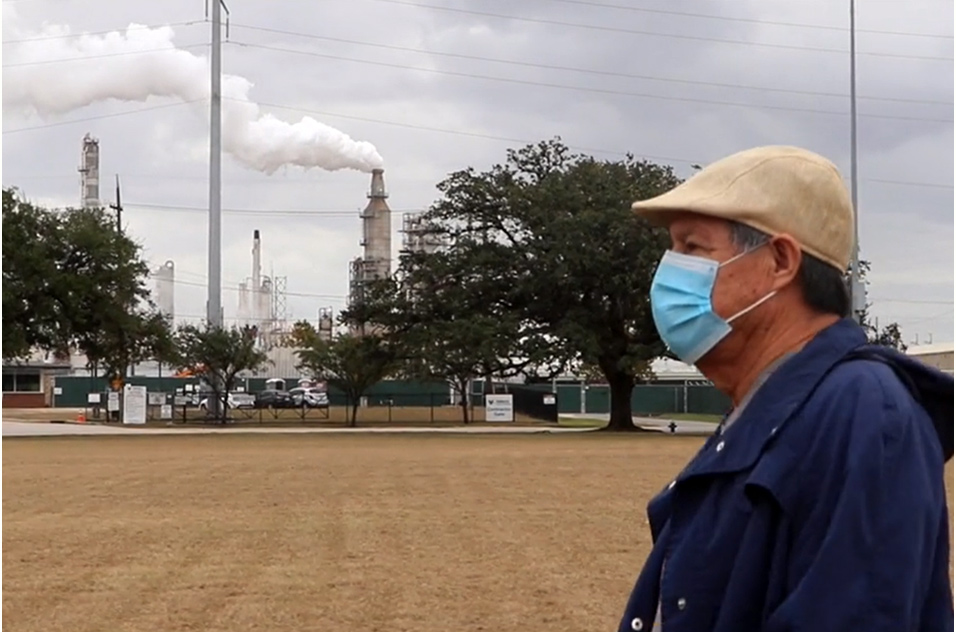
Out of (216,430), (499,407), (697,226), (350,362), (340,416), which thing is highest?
(350,362)

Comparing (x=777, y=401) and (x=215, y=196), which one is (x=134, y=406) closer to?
(x=215, y=196)

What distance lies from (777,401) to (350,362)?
53575mm

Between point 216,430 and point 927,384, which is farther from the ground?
point 927,384

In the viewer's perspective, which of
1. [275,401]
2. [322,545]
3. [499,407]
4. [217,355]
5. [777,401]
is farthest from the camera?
[275,401]

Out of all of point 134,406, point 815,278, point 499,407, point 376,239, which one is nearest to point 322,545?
point 815,278

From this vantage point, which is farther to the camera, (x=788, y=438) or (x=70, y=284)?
(x=70, y=284)

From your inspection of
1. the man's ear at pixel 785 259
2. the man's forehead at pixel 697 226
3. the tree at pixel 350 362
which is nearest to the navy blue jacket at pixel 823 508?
the man's ear at pixel 785 259

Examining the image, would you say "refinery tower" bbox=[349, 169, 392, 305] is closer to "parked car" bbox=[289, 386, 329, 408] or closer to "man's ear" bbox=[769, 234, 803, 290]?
"parked car" bbox=[289, 386, 329, 408]

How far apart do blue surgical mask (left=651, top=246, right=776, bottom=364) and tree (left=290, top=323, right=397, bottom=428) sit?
2002 inches

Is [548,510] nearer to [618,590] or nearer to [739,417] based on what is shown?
[618,590]

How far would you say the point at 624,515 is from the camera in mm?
16453

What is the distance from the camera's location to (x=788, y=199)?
2.79 meters

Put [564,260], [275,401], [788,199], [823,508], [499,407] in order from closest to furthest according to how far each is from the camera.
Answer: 1. [823,508]
2. [788,199]
3. [564,260]
4. [499,407]
5. [275,401]

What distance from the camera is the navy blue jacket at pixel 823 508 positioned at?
2.43 meters
